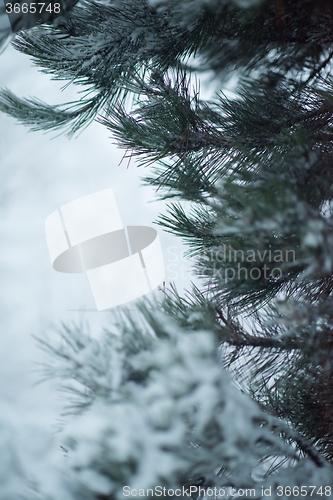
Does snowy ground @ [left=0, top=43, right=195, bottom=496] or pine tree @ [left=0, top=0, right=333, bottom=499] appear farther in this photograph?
snowy ground @ [left=0, top=43, right=195, bottom=496]

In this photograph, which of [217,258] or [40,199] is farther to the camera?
[40,199]

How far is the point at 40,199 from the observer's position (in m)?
1.26

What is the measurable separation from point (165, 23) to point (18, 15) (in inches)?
7.4

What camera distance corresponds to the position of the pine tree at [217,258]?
0.21 meters

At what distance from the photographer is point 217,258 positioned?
0.31 m

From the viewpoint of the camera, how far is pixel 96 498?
8.1 inches

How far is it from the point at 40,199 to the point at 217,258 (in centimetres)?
108

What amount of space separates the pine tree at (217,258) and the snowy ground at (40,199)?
627 millimetres

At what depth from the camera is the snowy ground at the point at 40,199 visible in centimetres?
115

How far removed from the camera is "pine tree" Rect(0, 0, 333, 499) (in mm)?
206

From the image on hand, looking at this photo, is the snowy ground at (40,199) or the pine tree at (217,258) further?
the snowy ground at (40,199)

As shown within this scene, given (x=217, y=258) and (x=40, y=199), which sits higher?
(x=40, y=199)

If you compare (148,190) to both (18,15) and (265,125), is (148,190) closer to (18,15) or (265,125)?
(265,125)

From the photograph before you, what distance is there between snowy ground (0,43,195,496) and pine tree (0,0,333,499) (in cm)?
63
